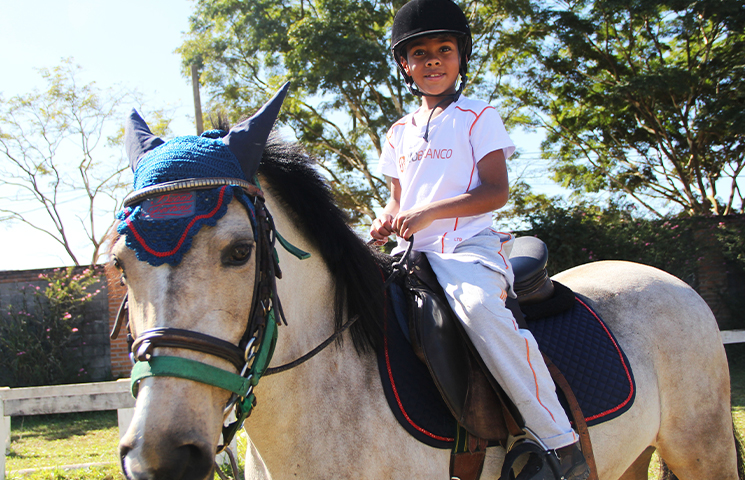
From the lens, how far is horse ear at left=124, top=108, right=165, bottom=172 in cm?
158

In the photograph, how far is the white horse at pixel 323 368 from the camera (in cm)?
118

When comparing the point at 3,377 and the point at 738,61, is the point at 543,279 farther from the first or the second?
the point at 738,61

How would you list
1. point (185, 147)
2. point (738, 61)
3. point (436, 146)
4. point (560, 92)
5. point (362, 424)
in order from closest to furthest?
point (185, 147)
point (362, 424)
point (436, 146)
point (738, 61)
point (560, 92)

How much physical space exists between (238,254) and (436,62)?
50.4 inches

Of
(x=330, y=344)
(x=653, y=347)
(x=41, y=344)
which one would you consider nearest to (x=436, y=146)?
(x=330, y=344)

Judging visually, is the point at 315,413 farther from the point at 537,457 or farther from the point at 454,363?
the point at 537,457

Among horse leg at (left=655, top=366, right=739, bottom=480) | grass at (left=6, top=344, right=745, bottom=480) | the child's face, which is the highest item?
the child's face

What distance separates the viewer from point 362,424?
162 cm

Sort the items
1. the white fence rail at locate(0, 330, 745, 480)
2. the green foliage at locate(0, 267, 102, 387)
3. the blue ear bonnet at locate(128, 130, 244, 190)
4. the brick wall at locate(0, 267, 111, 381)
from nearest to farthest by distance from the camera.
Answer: the blue ear bonnet at locate(128, 130, 244, 190) < the white fence rail at locate(0, 330, 745, 480) < the green foliage at locate(0, 267, 102, 387) < the brick wall at locate(0, 267, 111, 381)

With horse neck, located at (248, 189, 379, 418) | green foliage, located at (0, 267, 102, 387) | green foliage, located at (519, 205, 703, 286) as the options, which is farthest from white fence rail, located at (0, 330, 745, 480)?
green foliage, located at (519, 205, 703, 286)

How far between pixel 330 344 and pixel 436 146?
2.97 ft

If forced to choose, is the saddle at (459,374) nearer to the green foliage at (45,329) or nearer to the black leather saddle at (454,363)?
the black leather saddle at (454,363)

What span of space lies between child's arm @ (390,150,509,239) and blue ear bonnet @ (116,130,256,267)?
1.95 feet

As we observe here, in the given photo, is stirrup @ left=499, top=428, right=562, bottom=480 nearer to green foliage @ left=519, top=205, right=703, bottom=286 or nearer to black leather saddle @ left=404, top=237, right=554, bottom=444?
black leather saddle @ left=404, top=237, right=554, bottom=444
